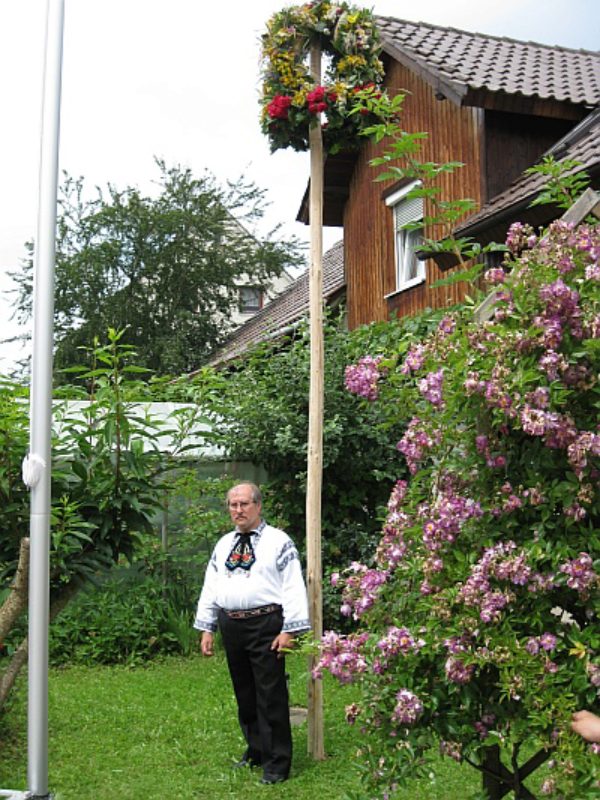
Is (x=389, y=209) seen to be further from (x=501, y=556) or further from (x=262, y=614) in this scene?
(x=501, y=556)

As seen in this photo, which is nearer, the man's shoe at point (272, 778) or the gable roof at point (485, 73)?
the man's shoe at point (272, 778)

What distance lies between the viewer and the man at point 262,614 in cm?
555

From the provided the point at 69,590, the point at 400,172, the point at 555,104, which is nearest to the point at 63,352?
the point at 555,104

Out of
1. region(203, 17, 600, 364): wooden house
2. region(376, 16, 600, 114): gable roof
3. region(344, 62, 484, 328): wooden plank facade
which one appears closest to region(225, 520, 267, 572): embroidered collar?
region(203, 17, 600, 364): wooden house

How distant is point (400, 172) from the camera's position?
153 inches

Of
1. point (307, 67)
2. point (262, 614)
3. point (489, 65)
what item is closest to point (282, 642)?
point (262, 614)

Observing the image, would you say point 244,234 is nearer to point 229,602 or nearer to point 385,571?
point 229,602

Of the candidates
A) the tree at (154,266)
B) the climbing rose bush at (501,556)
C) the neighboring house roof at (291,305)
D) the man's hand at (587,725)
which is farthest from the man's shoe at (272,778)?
the tree at (154,266)

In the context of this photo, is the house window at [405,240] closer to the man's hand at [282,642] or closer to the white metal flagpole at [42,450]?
the man's hand at [282,642]

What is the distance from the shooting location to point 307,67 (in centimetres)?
587

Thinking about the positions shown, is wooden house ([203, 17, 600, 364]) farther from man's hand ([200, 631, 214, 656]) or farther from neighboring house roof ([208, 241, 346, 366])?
man's hand ([200, 631, 214, 656])

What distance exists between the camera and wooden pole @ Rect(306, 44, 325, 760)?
5793mm

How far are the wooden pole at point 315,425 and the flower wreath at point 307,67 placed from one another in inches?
3.5

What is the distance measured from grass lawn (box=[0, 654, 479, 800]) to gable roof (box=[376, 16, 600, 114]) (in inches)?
265
